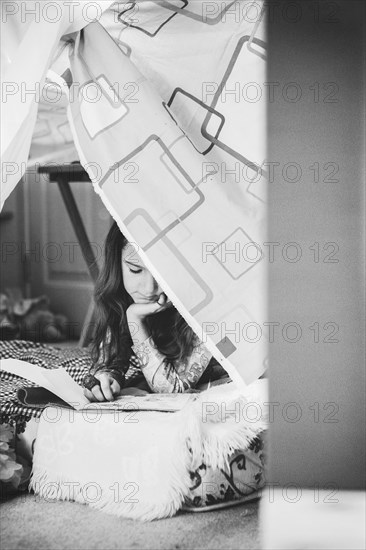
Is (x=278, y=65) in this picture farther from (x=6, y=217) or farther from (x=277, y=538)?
(x=6, y=217)

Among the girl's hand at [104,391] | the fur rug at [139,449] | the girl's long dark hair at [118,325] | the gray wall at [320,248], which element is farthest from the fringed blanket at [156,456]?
the gray wall at [320,248]

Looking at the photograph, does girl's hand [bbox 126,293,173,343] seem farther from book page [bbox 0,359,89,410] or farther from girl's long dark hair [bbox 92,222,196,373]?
book page [bbox 0,359,89,410]

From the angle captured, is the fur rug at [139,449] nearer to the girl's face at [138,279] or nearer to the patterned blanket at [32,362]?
the patterned blanket at [32,362]

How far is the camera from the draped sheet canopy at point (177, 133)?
4.23 feet

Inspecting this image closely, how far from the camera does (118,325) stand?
173 centimetres

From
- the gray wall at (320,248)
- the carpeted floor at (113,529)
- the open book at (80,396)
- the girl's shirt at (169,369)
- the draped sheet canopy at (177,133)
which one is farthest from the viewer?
the girl's shirt at (169,369)

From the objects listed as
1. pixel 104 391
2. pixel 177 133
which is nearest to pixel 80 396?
pixel 104 391

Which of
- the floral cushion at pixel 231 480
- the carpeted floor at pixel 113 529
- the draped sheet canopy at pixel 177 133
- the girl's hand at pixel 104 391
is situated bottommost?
the carpeted floor at pixel 113 529

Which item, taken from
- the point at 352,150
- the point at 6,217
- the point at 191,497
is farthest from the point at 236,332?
the point at 6,217

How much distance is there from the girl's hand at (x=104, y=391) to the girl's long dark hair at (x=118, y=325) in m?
0.10

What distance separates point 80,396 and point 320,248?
0.82 m

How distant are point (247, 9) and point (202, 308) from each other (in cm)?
62

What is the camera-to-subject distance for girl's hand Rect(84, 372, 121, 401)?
1.54 metres

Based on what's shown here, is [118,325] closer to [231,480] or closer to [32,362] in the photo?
[32,362]
